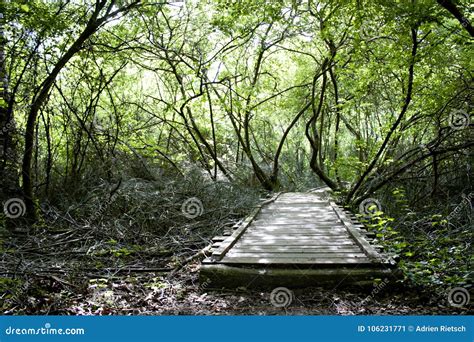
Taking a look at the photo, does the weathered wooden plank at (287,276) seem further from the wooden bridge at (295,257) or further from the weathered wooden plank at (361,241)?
the weathered wooden plank at (361,241)

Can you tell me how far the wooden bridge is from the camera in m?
4.55

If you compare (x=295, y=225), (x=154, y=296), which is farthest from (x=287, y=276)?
(x=295, y=225)

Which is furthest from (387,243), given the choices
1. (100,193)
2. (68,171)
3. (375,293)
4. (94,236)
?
(68,171)

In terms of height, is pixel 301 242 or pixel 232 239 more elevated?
pixel 232 239

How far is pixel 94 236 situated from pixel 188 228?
1.61 meters

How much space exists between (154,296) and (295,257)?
177 centimetres

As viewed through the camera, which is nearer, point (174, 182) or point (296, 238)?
point (296, 238)

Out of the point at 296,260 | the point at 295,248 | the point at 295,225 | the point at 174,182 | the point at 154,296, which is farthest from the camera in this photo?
the point at 174,182

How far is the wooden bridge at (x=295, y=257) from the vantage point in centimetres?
455

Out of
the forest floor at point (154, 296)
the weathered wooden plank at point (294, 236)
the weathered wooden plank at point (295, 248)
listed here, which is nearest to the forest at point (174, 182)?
the forest floor at point (154, 296)

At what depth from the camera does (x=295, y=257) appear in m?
5.05

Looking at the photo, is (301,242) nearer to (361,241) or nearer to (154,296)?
(361,241)

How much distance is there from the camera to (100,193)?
833 cm

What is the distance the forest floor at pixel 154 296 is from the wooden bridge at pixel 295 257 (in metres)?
0.13
